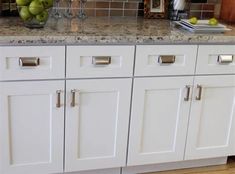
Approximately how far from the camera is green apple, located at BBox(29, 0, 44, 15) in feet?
6.91

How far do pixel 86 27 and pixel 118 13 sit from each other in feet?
1.69

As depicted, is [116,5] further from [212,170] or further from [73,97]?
[212,170]

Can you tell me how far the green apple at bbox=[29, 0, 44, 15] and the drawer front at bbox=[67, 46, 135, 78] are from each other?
257 mm

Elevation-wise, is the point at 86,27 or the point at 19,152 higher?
the point at 86,27

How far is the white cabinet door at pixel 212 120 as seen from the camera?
243 centimetres

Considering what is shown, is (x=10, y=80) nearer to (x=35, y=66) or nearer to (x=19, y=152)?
(x=35, y=66)

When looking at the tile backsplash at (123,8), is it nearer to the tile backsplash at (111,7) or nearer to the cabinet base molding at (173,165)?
the tile backsplash at (111,7)

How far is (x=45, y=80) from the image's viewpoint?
2109 mm

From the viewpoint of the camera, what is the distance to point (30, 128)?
7.18ft

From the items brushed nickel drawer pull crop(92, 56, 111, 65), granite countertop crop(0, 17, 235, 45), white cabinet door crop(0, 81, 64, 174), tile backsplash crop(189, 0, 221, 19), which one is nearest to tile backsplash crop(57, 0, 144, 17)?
granite countertop crop(0, 17, 235, 45)

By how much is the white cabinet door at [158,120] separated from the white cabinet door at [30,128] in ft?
1.44

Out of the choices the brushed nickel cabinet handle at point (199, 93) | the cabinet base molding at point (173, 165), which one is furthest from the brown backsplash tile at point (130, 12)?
the cabinet base molding at point (173, 165)

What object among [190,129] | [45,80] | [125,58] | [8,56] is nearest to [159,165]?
[190,129]

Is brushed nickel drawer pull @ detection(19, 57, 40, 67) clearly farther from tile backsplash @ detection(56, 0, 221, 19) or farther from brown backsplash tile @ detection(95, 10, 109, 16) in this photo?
brown backsplash tile @ detection(95, 10, 109, 16)
